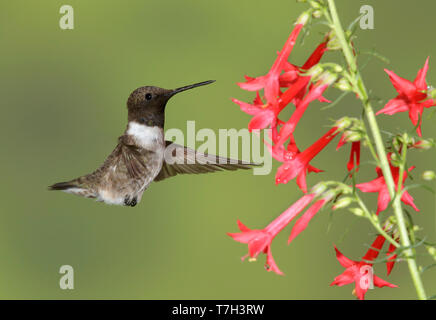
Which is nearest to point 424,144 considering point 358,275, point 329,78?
point 329,78

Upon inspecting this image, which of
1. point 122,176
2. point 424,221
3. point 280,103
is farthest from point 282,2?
point 280,103

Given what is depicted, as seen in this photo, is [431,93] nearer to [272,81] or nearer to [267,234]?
[272,81]

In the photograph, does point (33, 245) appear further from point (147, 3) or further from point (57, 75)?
point (147, 3)

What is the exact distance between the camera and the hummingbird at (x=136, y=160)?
337 centimetres

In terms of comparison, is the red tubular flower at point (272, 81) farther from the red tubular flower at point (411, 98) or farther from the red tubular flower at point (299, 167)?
the red tubular flower at point (411, 98)

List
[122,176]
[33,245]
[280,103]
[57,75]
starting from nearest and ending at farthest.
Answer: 1. [280,103]
2. [122,176]
3. [33,245]
4. [57,75]

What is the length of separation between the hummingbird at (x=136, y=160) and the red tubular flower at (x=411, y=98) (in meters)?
1.26

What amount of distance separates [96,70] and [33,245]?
1768mm

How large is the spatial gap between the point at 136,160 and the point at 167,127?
2.12 metres

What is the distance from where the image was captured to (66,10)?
20.6 ft

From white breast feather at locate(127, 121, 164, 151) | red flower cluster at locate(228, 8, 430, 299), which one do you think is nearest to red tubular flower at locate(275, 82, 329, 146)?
red flower cluster at locate(228, 8, 430, 299)

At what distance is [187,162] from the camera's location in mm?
3580

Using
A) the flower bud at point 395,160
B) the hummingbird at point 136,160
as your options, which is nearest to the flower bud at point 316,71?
the flower bud at point 395,160

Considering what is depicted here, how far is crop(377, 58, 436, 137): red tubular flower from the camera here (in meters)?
2.22
